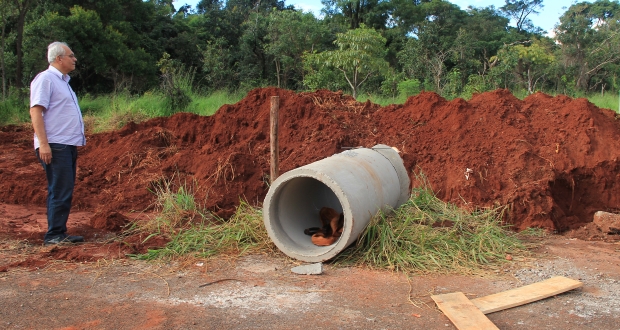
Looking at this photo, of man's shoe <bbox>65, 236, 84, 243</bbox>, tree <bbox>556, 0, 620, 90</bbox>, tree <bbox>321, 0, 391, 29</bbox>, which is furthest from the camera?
tree <bbox>321, 0, 391, 29</bbox>

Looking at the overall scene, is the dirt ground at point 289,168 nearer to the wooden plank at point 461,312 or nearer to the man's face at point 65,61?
the wooden plank at point 461,312

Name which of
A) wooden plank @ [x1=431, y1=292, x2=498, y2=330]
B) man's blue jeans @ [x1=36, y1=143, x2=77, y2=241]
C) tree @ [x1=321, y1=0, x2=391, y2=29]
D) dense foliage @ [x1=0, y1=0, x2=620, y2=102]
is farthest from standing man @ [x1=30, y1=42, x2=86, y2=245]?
tree @ [x1=321, y1=0, x2=391, y2=29]

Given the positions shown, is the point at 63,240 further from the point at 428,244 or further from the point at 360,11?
the point at 360,11

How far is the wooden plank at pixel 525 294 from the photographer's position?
12.7 feet

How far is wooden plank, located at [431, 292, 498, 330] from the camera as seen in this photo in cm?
351

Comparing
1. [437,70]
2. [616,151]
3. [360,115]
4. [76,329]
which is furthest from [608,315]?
[437,70]

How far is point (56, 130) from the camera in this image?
16.4 feet

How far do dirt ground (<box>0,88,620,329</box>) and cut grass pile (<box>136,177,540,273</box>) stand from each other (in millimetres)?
208

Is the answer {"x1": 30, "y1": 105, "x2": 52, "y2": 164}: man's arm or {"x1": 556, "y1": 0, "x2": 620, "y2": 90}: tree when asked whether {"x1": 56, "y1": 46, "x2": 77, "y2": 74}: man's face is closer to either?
{"x1": 30, "y1": 105, "x2": 52, "y2": 164}: man's arm

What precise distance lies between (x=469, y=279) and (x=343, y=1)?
2545cm

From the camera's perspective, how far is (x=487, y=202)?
7008mm

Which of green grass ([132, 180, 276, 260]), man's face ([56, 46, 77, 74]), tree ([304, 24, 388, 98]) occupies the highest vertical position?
tree ([304, 24, 388, 98])

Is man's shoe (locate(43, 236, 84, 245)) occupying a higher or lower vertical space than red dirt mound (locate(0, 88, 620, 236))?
lower

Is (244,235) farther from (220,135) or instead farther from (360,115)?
(360,115)
